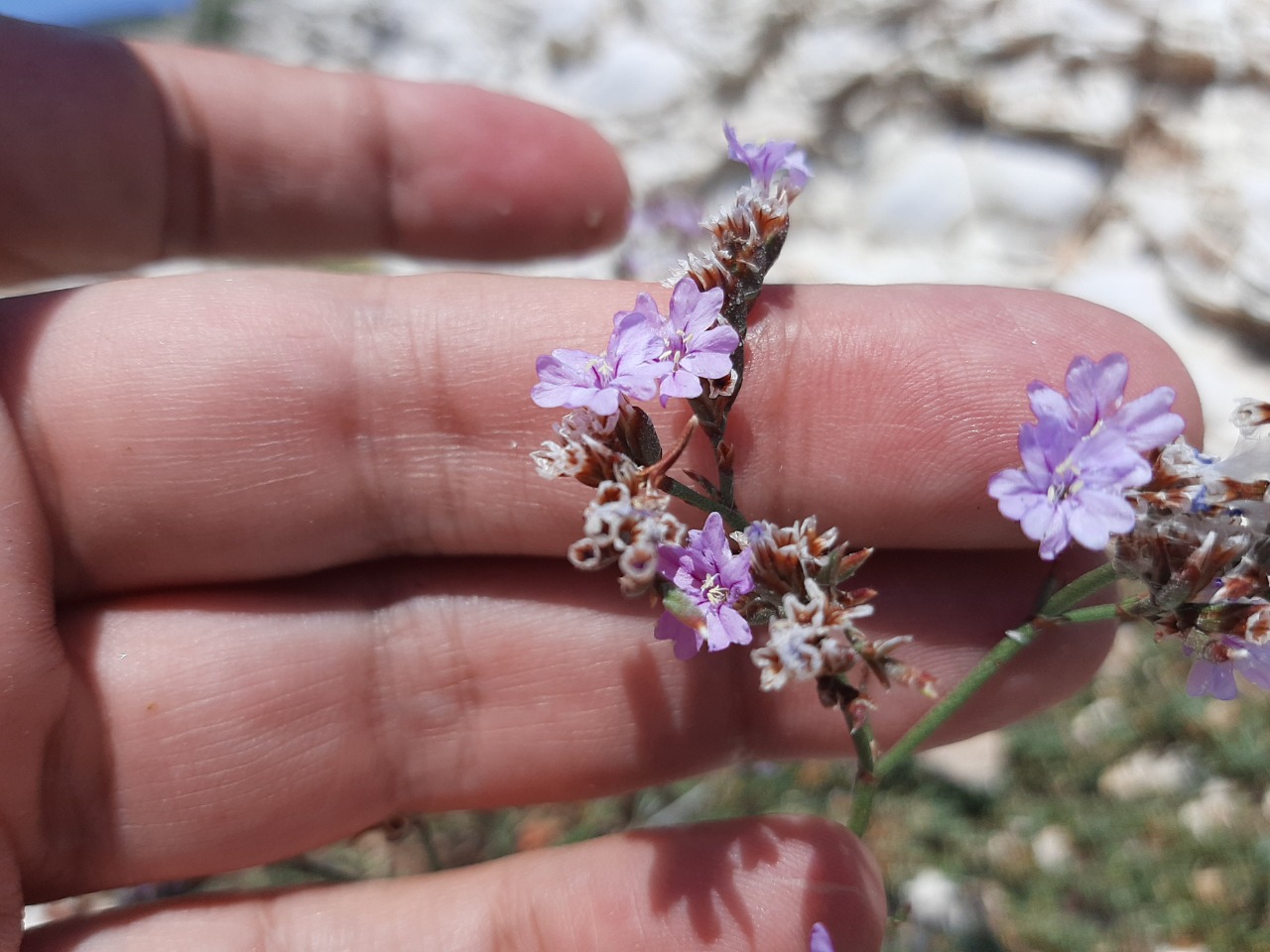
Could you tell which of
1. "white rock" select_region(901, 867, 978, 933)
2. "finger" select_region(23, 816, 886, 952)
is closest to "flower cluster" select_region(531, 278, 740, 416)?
"finger" select_region(23, 816, 886, 952)

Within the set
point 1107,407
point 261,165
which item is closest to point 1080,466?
point 1107,407

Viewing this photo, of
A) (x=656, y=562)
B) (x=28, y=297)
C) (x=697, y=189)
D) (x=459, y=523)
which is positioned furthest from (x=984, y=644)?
(x=697, y=189)

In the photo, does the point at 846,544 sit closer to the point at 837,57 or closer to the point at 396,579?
the point at 396,579

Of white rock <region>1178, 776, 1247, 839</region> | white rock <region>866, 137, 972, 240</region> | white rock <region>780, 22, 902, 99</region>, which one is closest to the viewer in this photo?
white rock <region>1178, 776, 1247, 839</region>

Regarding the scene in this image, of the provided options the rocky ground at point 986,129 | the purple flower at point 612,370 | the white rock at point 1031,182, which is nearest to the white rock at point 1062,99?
the rocky ground at point 986,129

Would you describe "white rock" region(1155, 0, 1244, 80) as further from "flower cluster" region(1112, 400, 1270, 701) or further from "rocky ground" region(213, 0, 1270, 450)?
"flower cluster" region(1112, 400, 1270, 701)

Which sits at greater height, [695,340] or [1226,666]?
[695,340]

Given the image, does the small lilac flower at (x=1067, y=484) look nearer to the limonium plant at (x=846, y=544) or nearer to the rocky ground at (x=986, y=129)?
the limonium plant at (x=846, y=544)
